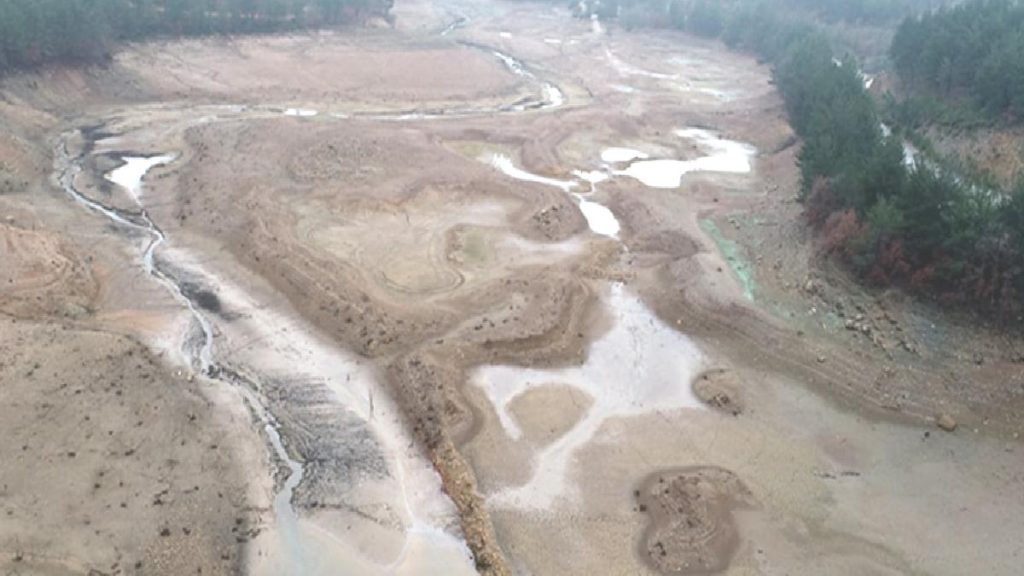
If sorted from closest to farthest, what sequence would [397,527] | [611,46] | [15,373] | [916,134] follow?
Answer: [397,527] → [15,373] → [916,134] → [611,46]

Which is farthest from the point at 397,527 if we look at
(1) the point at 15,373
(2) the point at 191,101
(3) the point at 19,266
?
(2) the point at 191,101

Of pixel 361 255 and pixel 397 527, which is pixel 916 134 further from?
pixel 397 527

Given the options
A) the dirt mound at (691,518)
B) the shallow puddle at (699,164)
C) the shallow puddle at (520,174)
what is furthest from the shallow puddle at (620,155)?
the dirt mound at (691,518)

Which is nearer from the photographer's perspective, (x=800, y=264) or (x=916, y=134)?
(x=800, y=264)

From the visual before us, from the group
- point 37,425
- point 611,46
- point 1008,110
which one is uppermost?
point 1008,110

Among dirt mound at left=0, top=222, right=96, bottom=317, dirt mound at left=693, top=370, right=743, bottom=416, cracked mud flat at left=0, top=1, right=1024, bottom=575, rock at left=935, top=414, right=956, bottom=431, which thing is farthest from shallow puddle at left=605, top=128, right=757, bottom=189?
dirt mound at left=0, top=222, right=96, bottom=317

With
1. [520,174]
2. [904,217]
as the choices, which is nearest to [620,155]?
[520,174]
